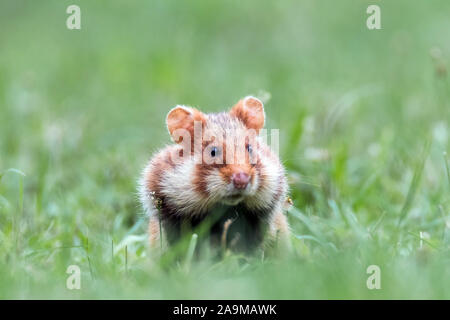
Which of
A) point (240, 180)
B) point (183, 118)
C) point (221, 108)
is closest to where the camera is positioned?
point (240, 180)

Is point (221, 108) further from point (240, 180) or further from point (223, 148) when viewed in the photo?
point (240, 180)

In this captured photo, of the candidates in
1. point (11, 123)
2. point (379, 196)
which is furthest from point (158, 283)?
point (11, 123)

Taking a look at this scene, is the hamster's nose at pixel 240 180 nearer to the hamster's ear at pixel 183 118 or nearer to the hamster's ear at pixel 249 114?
the hamster's ear at pixel 183 118

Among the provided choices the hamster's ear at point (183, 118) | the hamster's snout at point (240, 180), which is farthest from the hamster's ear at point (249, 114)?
the hamster's snout at point (240, 180)

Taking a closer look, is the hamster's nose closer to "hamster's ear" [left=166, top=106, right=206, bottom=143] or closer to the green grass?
the green grass

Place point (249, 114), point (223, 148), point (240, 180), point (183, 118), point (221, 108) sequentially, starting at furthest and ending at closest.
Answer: point (221, 108)
point (249, 114)
point (183, 118)
point (223, 148)
point (240, 180)

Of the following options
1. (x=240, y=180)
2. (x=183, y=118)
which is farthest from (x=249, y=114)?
(x=240, y=180)

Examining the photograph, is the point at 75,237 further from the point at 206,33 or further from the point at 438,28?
the point at 438,28
